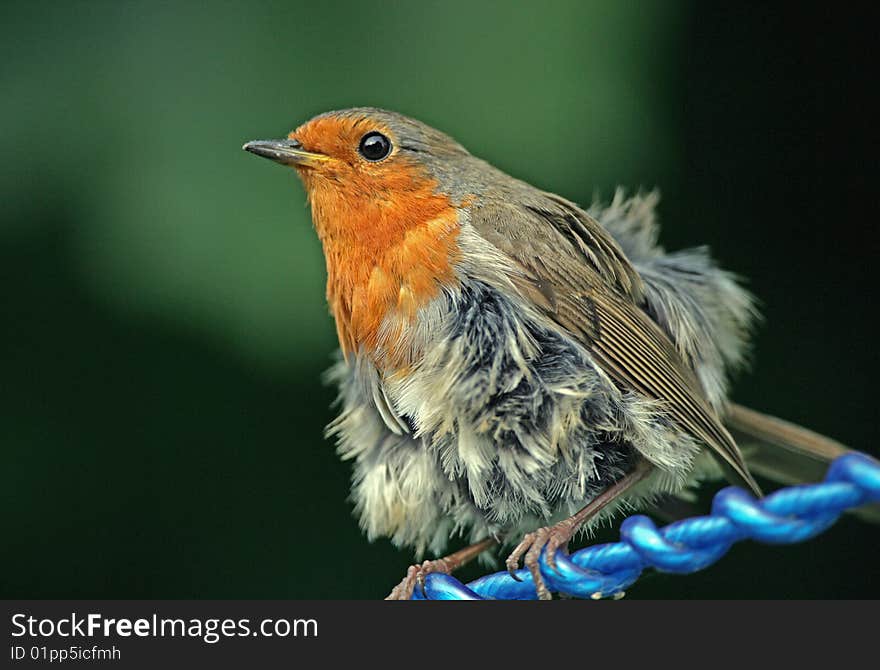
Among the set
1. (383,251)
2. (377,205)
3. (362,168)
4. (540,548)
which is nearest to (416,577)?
(540,548)

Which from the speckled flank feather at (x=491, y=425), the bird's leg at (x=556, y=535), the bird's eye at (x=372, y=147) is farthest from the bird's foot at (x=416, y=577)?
the bird's eye at (x=372, y=147)

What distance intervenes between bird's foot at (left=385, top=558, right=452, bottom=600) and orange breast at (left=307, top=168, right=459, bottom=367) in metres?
0.61

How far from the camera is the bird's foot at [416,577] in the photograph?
2.89 metres

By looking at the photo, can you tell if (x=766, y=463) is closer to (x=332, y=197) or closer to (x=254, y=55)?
(x=332, y=197)

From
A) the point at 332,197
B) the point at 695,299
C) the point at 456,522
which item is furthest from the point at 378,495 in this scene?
the point at 695,299

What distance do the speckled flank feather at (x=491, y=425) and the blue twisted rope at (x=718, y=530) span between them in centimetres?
48

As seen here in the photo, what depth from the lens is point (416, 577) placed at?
293 centimetres

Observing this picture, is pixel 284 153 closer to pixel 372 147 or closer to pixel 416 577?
pixel 372 147

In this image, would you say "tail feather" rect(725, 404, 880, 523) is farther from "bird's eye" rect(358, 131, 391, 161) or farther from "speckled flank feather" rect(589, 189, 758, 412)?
"bird's eye" rect(358, 131, 391, 161)

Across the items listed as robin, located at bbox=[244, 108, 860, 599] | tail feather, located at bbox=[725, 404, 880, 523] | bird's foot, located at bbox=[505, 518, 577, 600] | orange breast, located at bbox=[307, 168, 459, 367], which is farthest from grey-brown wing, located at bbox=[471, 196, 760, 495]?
bird's foot, located at bbox=[505, 518, 577, 600]

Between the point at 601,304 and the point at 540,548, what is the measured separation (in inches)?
A: 27.7

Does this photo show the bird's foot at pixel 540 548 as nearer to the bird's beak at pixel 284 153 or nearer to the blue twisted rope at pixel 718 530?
the blue twisted rope at pixel 718 530

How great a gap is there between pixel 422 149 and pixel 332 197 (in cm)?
31

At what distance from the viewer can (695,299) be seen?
3383 millimetres
